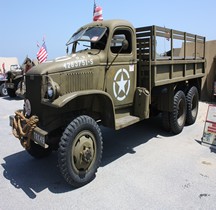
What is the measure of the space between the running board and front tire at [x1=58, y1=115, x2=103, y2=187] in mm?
583

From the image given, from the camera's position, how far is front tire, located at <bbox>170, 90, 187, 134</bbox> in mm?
5781

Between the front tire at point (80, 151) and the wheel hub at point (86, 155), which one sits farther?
the wheel hub at point (86, 155)

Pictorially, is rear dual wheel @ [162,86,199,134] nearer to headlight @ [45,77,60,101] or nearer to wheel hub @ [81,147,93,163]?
wheel hub @ [81,147,93,163]

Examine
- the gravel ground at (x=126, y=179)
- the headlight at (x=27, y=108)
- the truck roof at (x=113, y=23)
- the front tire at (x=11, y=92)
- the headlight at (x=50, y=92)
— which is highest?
the truck roof at (x=113, y=23)

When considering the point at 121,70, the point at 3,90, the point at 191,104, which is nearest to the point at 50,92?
the point at 121,70

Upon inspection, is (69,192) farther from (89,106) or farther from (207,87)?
(207,87)

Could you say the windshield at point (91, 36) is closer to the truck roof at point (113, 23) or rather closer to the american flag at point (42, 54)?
the truck roof at point (113, 23)

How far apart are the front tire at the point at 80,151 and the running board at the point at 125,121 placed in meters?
0.58

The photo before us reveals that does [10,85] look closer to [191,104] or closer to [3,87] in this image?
[3,87]

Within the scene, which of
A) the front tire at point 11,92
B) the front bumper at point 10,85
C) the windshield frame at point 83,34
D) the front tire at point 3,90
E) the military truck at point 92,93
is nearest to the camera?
the military truck at point 92,93

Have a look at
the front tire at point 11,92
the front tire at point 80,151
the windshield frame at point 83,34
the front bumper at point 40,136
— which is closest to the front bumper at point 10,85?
the front tire at point 11,92

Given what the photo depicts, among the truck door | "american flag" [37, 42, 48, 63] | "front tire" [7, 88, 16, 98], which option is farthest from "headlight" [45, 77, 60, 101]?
"american flag" [37, 42, 48, 63]

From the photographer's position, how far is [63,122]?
156 inches

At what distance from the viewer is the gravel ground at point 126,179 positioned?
325 centimetres
